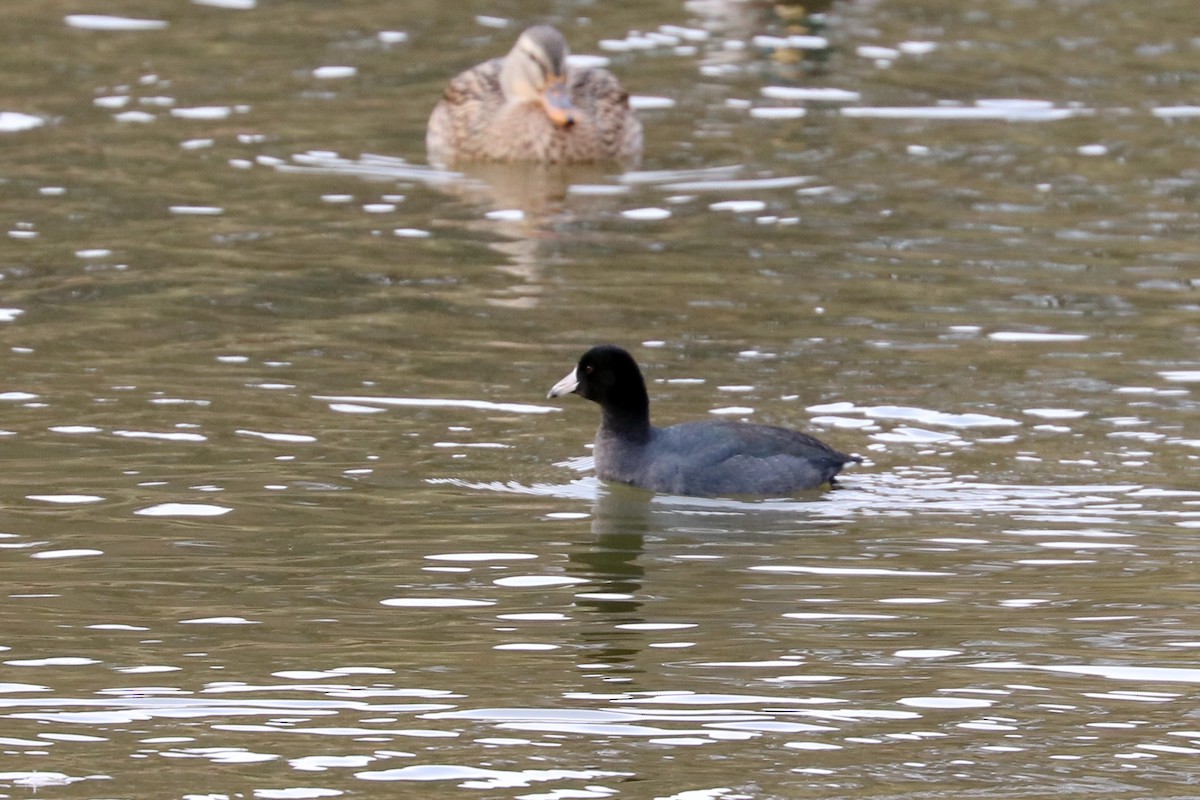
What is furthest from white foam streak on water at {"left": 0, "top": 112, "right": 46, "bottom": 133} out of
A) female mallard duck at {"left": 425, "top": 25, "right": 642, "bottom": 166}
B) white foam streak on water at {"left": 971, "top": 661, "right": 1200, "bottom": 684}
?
white foam streak on water at {"left": 971, "top": 661, "right": 1200, "bottom": 684}

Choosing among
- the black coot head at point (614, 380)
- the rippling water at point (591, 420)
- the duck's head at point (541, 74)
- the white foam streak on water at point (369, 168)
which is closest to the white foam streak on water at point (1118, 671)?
the rippling water at point (591, 420)

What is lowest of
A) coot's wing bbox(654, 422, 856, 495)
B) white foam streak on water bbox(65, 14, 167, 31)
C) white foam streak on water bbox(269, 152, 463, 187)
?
coot's wing bbox(654, 422, 856, 495)

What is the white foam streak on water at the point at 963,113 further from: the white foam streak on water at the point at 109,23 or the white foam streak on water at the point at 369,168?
the white foam streak on water at the point at 109,23

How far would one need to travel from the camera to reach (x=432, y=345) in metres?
14.0

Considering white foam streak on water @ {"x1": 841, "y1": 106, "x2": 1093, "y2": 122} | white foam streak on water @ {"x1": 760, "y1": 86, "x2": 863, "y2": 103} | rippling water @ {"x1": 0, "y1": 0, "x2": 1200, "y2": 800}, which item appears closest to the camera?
rippling water @ {"x1": 0, "y1": 0, "x2": 1200, "y2": 800}

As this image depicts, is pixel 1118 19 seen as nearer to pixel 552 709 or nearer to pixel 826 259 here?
pixel 826 259

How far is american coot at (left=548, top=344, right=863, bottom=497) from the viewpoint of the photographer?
11.4m

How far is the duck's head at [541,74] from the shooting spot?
66.4 ft

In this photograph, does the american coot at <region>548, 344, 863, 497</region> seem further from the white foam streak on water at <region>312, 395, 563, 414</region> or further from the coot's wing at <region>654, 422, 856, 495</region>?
the white foam streak on water at <region>312, 395, 563, 414</region>

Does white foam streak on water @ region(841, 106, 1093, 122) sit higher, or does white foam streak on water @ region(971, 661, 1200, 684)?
white foam streak on water @ region(841, 106, 1093, 122)

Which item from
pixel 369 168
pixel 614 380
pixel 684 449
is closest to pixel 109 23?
pixel 369 168

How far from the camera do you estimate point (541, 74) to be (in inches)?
816

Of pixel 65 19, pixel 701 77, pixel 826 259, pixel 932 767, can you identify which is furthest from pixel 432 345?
pixel 65 19

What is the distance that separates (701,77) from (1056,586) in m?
13.3
